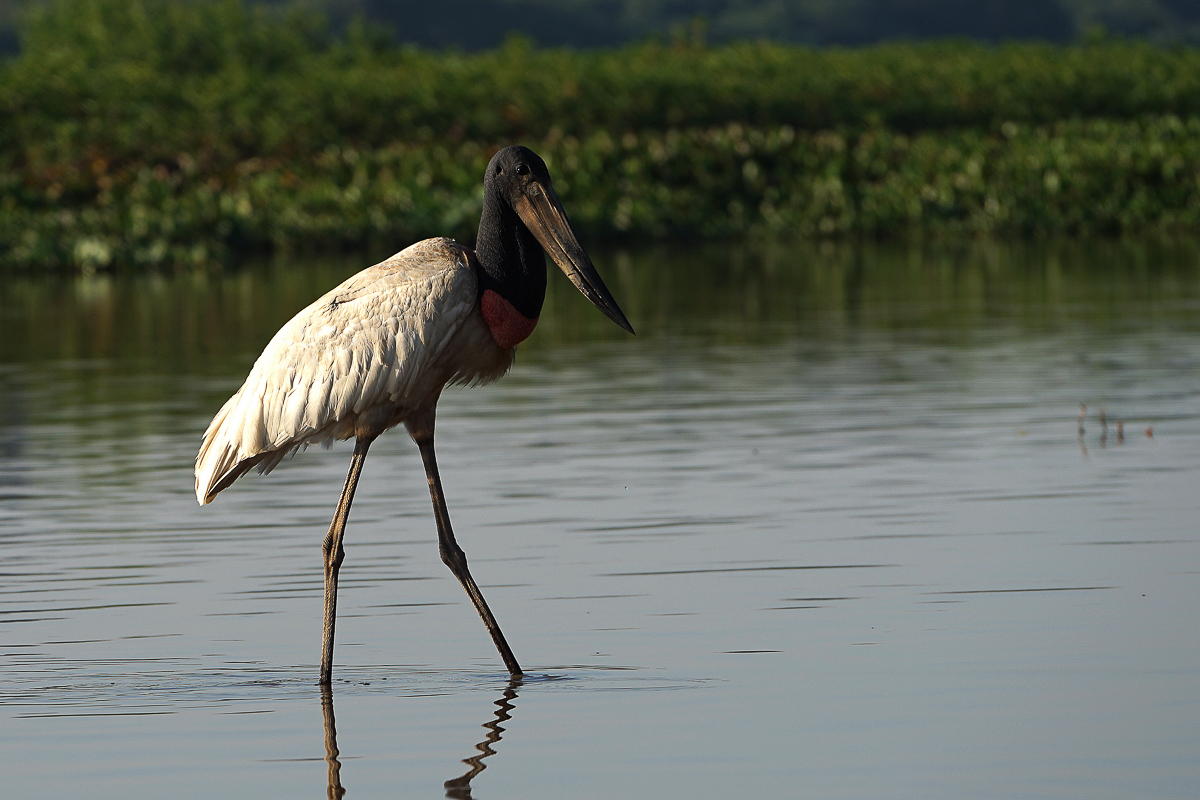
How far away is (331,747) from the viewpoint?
5.83 m

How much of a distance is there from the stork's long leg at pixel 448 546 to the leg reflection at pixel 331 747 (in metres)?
0.52

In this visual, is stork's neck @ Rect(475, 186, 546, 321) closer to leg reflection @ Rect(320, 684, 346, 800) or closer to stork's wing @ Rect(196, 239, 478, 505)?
stork's wing @ Rect(196, 239, 478, 505)

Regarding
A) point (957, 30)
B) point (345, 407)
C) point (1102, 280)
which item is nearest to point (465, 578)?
point (345, 407)

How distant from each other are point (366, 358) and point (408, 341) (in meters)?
0.14

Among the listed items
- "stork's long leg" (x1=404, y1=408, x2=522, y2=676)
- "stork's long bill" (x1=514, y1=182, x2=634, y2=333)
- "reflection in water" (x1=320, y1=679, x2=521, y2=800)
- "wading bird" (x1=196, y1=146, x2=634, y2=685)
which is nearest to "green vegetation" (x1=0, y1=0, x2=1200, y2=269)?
"stork's long leg" (x1=404, y1=408, x2=522, y2=676)

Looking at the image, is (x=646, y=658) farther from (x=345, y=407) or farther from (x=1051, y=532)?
(x=1051, y=532)

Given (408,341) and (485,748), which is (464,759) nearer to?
(485,748)

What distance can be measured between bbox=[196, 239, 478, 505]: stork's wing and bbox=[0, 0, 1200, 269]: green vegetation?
2300 centimetres

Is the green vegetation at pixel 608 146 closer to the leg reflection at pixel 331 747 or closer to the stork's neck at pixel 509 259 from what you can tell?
the stork's neck at pixel 509 259

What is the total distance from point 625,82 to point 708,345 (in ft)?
83.4

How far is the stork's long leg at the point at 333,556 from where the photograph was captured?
256 inches

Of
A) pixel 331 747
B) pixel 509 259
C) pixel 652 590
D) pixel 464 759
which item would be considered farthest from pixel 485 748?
pixel 652 590

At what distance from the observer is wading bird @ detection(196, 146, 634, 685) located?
21.9ft

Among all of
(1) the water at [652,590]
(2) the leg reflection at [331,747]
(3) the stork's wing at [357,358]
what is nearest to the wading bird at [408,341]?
(3) the stork's wing at [357,358]
